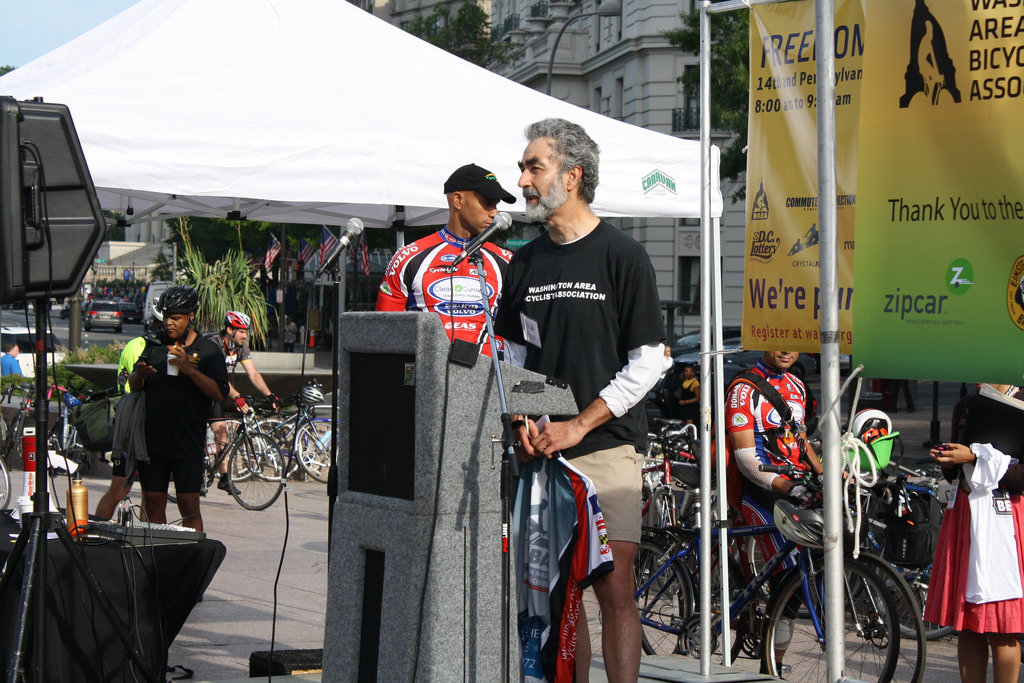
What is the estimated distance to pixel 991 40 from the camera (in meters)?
3.60

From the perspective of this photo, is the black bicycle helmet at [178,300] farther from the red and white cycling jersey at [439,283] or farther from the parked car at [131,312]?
the parked car at [131,312]

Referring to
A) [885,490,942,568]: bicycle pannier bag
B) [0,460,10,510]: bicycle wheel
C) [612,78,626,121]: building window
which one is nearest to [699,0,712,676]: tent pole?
[885,490,942,568]: bicycle pannier bag

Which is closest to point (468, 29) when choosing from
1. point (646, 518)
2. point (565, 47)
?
point (565, 47)

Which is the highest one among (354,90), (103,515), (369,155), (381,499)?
(354,90)

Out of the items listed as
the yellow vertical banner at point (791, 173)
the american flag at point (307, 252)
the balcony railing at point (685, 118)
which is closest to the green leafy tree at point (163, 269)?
the balcony railing at point (685, 118)

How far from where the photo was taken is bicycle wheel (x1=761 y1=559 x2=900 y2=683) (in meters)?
5.46

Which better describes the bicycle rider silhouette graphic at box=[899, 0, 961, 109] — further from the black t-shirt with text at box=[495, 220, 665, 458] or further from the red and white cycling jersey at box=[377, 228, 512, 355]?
the red and white cycling jersey at box=[377, 228, 512, 355]

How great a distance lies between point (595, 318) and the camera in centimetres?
428

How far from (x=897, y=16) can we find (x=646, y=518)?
5703 mm

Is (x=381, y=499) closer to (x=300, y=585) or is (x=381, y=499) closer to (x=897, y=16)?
(x=897, y=16)

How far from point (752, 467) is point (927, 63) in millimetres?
2817

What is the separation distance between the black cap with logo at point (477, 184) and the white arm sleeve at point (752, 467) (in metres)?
1.87

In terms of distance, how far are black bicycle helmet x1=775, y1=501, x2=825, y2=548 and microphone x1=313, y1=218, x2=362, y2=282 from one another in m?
2.23

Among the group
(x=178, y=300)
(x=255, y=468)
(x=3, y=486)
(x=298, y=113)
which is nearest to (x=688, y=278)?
(x=255, y=468)
